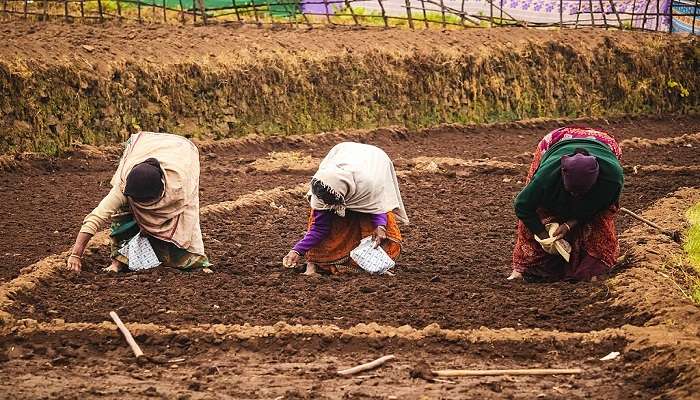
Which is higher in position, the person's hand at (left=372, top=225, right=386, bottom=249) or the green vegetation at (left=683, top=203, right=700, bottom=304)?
the person's hand at (left=372, top=225, right=386, bottom=249)

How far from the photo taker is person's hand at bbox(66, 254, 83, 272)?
8570 mm

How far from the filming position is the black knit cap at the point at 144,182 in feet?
27.1

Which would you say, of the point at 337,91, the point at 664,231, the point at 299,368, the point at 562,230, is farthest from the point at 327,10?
the point at 299,368

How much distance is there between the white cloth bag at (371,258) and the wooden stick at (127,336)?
6.68 ft

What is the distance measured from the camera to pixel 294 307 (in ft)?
25.7

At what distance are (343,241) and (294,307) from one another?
3.89ft

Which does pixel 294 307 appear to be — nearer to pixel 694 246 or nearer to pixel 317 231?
pixel 317 231

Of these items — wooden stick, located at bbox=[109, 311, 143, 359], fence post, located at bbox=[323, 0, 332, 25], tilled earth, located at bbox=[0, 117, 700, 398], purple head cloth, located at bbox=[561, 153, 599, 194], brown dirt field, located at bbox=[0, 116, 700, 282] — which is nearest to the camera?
tilled earth, located at bbox=[0, 117, 700, 398]

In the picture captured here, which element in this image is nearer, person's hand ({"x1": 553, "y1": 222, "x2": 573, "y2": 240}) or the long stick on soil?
person's hand ({"x1": 553, "y1": 222, "x2": 573, "y2": 240})

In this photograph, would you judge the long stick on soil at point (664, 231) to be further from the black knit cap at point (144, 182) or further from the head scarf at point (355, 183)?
the black knit cap at point (144, 182)

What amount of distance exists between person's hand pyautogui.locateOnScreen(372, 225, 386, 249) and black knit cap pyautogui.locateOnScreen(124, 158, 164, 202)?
5.31 feet

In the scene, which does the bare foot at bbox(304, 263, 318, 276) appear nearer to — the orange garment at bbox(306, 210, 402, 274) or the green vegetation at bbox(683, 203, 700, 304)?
the orange garment at bbox(306, 210, 402, 274)

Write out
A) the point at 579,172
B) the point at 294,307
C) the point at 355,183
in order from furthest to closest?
the point at 355,183 < the point at 294,307 < the point at 579,172

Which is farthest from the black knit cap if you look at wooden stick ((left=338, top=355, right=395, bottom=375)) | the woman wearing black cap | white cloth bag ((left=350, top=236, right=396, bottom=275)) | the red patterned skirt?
the red patterned skirt
